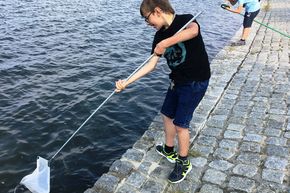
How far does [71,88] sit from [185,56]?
5.73 meters

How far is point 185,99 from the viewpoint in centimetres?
479

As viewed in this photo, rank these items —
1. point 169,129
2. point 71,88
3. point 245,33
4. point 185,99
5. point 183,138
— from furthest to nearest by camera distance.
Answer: point 245,33 → point 71,88 → point 169,129 → point 183,138 → point 185,99

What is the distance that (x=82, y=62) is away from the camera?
37.8ft

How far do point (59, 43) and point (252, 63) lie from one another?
716cm

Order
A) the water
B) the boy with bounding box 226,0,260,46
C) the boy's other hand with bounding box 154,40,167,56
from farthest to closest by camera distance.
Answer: the boy with bounding box 226,0,260,46
the water
the boy's other hand with bounding box 154,40,167,56

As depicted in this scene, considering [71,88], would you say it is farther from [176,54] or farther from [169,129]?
[176,54]

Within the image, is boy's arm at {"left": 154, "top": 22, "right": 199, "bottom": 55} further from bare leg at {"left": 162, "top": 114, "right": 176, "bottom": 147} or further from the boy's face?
bare leg at {"left": 162, "top": 114, "right": 176, "bottom": 147}

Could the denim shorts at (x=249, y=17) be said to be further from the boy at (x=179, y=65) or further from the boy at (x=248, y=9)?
the boy at (x=179, y=65)

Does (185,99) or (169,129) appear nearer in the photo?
(185,99)

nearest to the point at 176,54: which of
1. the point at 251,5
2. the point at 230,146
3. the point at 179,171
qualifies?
the point at 179,171

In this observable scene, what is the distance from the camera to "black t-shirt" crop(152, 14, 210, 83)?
448 cm

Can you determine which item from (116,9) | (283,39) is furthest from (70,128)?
(116,9)

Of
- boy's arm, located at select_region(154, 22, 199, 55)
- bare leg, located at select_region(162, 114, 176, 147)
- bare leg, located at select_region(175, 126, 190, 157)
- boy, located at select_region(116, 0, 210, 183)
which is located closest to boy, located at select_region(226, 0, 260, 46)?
bare leg, located at select_region(162, 114, 176, 147)

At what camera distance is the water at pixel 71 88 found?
6.88 meters
